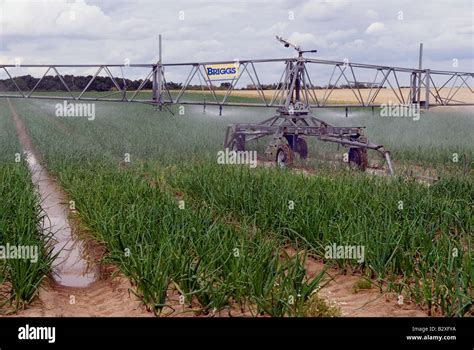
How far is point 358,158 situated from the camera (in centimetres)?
1003

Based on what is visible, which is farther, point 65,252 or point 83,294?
point 65,252

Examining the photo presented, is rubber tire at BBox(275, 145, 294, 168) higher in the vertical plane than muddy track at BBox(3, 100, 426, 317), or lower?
higher

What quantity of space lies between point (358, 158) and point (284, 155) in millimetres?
1088

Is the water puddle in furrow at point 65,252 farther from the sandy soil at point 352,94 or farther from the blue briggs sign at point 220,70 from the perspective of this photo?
the sandy soil at point 352,94

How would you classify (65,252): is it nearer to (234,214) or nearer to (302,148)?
(234,214)

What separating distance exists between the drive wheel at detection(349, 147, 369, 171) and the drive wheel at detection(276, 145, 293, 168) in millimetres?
890

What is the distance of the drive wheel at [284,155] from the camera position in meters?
9.58

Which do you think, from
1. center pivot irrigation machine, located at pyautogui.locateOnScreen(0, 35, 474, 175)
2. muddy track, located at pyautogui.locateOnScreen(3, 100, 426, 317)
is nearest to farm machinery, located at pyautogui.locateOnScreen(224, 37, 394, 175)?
center pivot irrigation machine, located at pyautogui.locateOnScreen(0, 35, 474, 175)

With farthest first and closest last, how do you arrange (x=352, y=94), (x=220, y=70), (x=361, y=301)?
Answer: (x=352, y=94) → (x=220, y=70) → (x=361, y=301)

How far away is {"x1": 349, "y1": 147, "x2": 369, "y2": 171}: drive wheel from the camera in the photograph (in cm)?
995

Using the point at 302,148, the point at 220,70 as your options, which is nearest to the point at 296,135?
the point at 302,148

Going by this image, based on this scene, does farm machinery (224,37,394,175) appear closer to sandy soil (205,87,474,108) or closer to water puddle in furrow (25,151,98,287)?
sandy soil (205,87,474,108)
